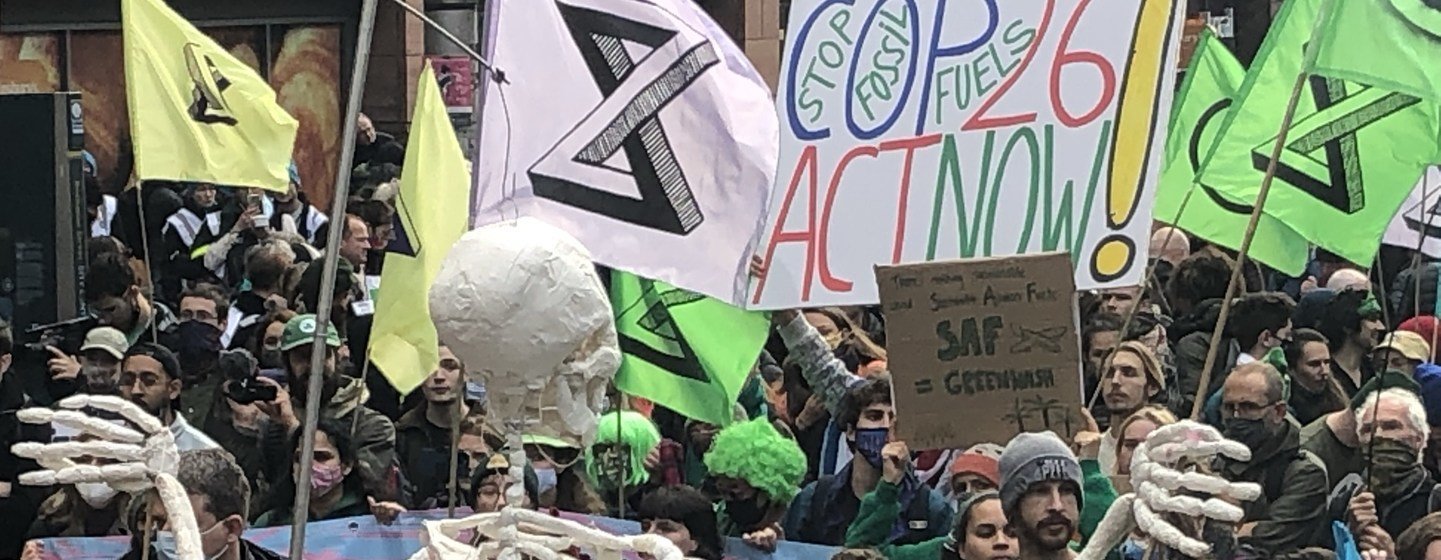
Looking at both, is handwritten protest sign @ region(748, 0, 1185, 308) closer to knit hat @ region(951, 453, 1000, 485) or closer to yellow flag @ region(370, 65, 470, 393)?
knit hat @ region(951, 453, 1000, 485)

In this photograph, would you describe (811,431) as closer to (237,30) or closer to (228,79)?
(228,79)

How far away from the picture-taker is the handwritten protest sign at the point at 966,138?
26.2ft

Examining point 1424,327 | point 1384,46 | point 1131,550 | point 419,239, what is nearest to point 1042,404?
point 1131,550

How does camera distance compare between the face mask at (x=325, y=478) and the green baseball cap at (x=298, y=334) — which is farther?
the green baseball cap at (x=298, y=334)

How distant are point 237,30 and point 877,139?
1432 cm

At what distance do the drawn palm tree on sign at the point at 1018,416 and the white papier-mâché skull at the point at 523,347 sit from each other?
1.68 meters

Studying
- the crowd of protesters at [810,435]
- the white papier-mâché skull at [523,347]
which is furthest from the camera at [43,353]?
the white papier-mâché skull at [523,347]

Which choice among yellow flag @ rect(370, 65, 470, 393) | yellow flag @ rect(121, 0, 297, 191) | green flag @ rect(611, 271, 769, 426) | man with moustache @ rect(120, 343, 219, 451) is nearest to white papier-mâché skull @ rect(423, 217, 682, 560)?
green flag @ rect(611, 271, 769, 426)

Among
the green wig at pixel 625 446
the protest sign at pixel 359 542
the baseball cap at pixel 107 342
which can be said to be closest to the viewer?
the protest sign at pixel 359 542

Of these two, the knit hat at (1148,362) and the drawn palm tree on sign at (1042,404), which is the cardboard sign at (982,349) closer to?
the drawn palm tree on sign at (1042,404)

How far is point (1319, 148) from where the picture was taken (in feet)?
31.4

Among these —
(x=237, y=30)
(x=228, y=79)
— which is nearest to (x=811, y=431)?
(x=228, y=79)

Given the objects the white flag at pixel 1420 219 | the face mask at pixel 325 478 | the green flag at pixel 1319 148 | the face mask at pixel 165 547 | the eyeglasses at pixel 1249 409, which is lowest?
the face mask at pixel 325 478

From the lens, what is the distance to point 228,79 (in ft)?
38.0
